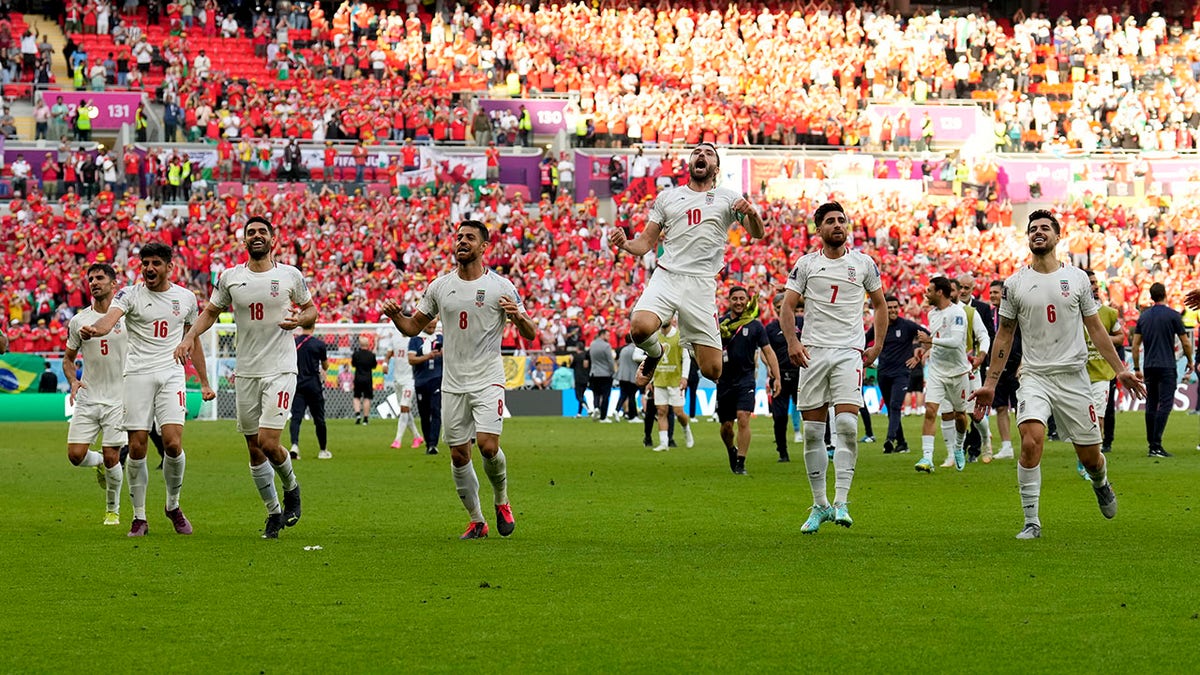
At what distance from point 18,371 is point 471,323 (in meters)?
28.1

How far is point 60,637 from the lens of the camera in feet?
27.7

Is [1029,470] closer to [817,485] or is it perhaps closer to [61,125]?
[817,485]

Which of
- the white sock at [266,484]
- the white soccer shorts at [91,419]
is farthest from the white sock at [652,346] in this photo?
the white soccer shorts at [91,419]

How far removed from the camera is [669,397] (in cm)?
2614

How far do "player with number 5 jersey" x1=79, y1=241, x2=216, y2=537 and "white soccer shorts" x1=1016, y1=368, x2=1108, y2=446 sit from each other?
639 centimetres

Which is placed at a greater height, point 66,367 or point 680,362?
point 66,367

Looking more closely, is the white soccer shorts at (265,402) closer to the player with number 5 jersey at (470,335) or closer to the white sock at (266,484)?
the white sock at (266,484)

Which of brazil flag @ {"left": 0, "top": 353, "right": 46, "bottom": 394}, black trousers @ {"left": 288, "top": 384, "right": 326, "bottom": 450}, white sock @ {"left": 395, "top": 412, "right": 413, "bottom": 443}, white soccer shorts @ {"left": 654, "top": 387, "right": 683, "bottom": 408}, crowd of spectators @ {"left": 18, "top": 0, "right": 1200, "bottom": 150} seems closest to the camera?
black trousers @ {"left": 288, "top": 384, "right": 326, "bottom": 450}

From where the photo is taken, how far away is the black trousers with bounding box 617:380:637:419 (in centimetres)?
3441

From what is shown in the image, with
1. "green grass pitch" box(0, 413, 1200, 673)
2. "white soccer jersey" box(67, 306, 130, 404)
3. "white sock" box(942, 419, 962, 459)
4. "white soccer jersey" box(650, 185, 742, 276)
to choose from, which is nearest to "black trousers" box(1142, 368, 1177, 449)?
"white sock" box(942, 419, 962, 459)

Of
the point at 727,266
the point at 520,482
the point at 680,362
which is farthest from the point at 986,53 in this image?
the point at 520,482

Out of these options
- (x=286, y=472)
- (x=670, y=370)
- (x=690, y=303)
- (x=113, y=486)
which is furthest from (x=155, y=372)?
(x=670, y=370)

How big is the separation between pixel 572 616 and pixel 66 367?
8659mm

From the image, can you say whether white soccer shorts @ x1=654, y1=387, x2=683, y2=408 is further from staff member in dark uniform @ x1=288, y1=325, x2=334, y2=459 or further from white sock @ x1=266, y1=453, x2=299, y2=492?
white sock @ x1=266, y1=453, x2=299, y2=492
